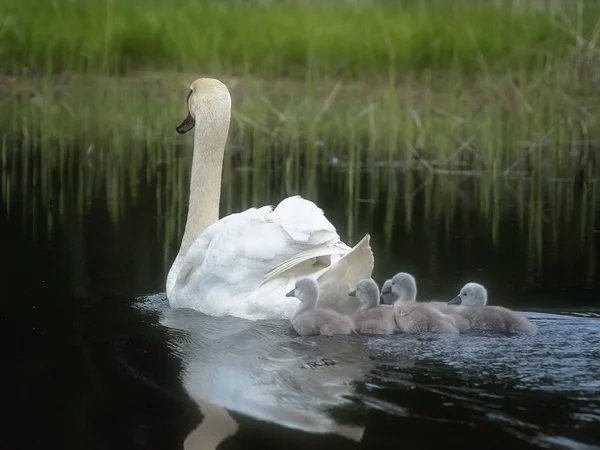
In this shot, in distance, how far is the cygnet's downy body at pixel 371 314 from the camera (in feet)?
20.5

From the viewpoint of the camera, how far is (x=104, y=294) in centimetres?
732

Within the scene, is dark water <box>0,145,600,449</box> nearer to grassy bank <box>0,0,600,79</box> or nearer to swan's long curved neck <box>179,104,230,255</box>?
swan's long curved neck <box>179,104,230,255</box>

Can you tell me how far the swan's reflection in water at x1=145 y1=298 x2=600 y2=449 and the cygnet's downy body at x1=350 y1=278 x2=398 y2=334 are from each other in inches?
3.2

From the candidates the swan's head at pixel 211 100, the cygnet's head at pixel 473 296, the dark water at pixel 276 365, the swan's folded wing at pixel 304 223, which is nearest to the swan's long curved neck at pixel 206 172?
the swan's head at pixel 211 100

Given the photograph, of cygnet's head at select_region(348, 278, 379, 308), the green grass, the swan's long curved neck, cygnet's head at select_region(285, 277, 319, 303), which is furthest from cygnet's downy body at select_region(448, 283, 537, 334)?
the green grass

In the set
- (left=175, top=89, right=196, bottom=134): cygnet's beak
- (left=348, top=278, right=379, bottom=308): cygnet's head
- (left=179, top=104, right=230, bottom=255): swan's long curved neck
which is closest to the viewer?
(left=348, top=278, right=379, bottom=308): cygnet's head

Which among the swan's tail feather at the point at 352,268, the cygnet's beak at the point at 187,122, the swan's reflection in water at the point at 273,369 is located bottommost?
the swan's reflection in water at the point at 273,369

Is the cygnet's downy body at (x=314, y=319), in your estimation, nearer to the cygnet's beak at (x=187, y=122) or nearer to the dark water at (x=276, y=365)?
the dark water at (x=276, y=365)

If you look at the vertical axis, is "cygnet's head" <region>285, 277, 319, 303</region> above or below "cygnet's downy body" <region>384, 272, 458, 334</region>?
above

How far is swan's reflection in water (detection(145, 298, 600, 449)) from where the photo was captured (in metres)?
4.70

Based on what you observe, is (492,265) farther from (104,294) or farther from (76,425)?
(76,425)

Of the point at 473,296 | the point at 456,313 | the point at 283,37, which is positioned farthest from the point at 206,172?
the point at 283,37

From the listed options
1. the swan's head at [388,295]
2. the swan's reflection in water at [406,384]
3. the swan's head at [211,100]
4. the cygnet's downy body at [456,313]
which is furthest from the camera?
the swan's head at [211,100]

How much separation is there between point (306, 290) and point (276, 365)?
811 millimetres
